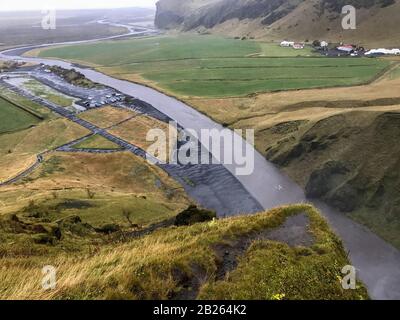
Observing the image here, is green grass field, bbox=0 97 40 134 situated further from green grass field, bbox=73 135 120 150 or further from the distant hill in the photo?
the distant hill

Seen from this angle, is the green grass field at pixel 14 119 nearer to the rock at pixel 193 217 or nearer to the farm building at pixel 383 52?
the rock at pixel 193 217

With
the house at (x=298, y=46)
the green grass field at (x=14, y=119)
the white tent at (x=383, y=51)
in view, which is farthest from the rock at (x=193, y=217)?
the house at (x=298, y=46)

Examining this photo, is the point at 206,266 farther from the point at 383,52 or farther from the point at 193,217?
the point at 383,52

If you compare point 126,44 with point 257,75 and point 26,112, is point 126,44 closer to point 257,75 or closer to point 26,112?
point 257,75

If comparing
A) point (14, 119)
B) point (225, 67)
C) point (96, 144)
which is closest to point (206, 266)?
point (96, 144)

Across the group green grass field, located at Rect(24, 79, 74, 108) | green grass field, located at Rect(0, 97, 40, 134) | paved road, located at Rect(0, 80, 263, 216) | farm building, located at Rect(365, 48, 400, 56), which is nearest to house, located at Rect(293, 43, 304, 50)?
farm building, located at Rect(365, 48, 400, 56)
